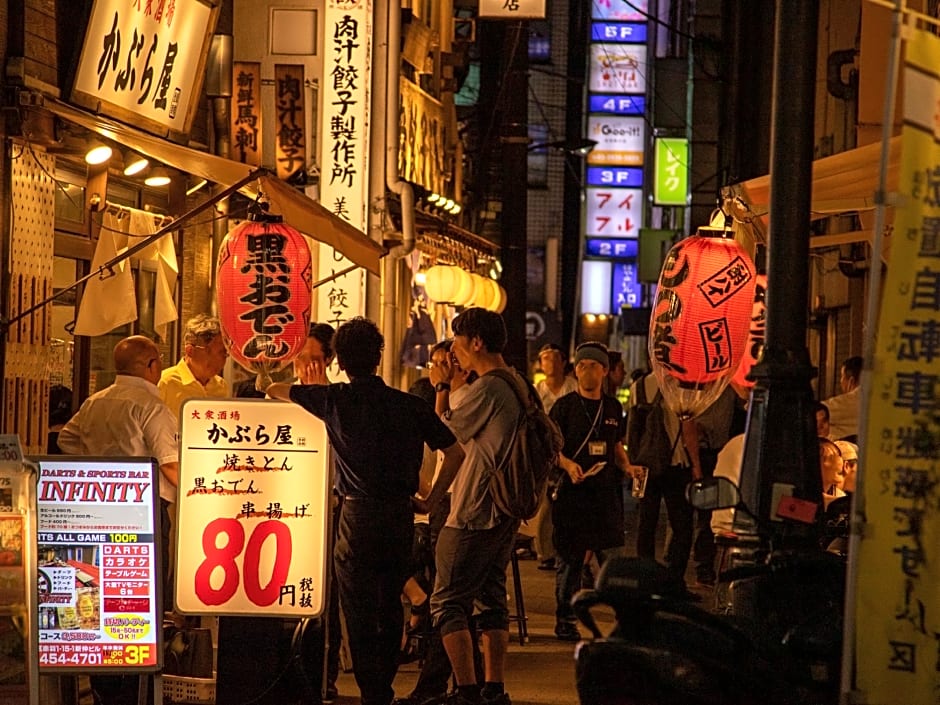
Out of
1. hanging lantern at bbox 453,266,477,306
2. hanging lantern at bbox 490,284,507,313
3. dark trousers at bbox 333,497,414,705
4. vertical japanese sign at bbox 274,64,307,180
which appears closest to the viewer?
dark trousers at bbox 333,497,414,705

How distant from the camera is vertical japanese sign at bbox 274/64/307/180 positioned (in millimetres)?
15367

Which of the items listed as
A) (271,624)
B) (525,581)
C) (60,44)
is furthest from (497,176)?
(271,624)

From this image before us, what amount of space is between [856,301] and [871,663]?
1633cm

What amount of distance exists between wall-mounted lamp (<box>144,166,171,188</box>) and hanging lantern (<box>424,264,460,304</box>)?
8778 mm

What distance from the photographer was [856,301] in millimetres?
20766

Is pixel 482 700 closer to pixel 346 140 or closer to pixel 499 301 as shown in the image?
pixel 346 140

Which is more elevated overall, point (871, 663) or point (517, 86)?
point (517, 86)

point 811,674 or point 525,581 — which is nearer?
point 811,674

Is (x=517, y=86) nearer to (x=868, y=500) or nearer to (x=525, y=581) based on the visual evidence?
(x=525, y=581)

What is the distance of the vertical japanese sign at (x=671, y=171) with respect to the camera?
125ft

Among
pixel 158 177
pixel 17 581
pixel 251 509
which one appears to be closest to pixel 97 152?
pixel 158 177

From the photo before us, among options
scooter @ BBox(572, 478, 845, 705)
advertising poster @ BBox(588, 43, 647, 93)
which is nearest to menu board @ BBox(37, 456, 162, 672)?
scooter @ BBox(572, 478, 845, 705)

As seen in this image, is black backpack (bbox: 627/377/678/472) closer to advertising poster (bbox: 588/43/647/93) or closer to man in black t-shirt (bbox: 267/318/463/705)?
man in black t-shirt (bbox: 267/318/463/705)

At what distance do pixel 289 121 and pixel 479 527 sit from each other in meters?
7.27
